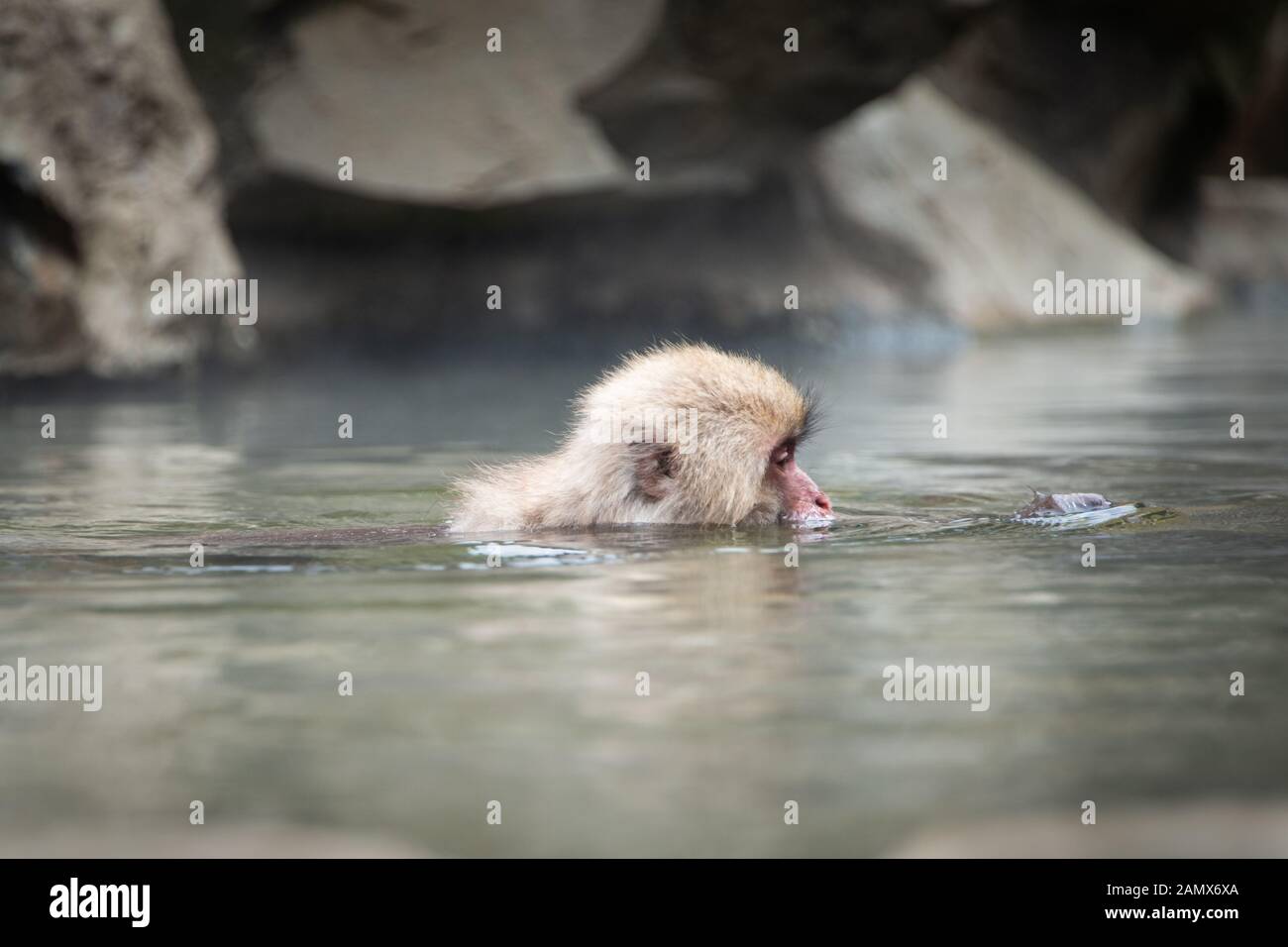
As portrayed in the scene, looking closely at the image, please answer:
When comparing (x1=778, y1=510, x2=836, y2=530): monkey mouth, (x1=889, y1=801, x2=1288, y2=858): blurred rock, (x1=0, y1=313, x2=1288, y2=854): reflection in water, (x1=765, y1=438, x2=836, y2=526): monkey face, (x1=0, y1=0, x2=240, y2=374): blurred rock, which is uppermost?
(x1=0, y1=0, x2=240, y2=374): blurred rock

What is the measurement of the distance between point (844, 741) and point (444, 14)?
11201 mm

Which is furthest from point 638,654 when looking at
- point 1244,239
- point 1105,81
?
point 1244,239

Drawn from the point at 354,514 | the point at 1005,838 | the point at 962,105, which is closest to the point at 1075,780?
the point at 1005,838

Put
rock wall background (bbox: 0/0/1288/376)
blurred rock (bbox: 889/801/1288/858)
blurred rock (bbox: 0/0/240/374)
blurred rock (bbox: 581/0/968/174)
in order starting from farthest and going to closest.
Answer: blurred rock (bbox: 581/0/968/174)
rock wall background (bbox: 0/0/1288/376)
blurred rock (bbox: 0/0/240/374)
blurred rock (bbox: 889/801/1288/858)

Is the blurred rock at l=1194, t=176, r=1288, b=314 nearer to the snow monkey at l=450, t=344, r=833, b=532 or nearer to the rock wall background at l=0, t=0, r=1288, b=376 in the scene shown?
the rock wall background at l=0, t=0, r=1288, b=376

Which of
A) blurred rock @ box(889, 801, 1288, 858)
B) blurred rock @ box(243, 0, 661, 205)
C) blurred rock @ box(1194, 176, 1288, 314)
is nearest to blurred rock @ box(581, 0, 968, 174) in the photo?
blurred rock @ box(243, 0, 661, 205)

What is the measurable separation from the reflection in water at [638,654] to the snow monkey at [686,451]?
149 mm

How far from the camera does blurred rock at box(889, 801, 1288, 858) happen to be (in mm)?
2469

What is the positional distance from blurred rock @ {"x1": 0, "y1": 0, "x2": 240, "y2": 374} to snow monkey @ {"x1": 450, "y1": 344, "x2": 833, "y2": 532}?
553 centimetres

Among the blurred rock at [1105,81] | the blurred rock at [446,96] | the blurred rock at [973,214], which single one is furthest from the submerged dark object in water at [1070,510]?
the blurred rock at [1105,81]

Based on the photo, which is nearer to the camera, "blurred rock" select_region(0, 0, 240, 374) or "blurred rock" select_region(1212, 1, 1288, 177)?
"blurred rock" select_region(0, 0, 240, 374)

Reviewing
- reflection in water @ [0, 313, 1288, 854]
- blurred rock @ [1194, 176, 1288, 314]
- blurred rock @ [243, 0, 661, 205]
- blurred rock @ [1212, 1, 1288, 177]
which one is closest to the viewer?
reflection in water @ [0, 313, 1288, 854]

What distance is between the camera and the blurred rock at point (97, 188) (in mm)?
10203
